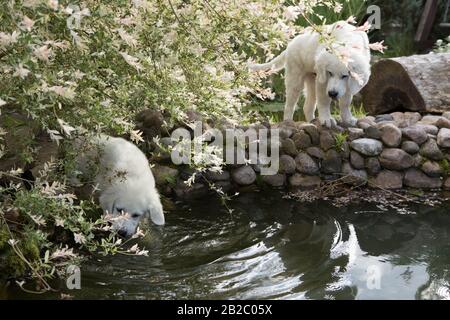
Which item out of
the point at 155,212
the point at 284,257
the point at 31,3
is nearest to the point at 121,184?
the point at 155,212

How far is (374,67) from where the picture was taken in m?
6.80

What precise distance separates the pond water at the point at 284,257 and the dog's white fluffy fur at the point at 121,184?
0.76 ft

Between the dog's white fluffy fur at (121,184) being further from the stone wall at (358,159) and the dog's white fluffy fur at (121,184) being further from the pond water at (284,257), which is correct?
the stone wall at (358,159)

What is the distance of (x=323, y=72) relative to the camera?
4953 millimetres

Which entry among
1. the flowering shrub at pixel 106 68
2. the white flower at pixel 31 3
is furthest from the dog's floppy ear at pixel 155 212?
the white flower at pixel 31 3

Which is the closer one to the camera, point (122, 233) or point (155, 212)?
point (122, 233)

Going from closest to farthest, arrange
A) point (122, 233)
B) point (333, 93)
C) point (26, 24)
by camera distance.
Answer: point (26, 24)
point (122, 233)
point (333, 93)

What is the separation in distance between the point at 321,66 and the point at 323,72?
0.06m

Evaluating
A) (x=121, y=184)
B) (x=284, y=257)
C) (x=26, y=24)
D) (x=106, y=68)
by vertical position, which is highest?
(x=26, y=24)

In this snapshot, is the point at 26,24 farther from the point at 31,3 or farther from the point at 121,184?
the point at 121,184

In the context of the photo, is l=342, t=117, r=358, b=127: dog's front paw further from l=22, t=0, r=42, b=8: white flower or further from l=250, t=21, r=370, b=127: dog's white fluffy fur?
l=22, t=0, r=42, b=8: white flower
